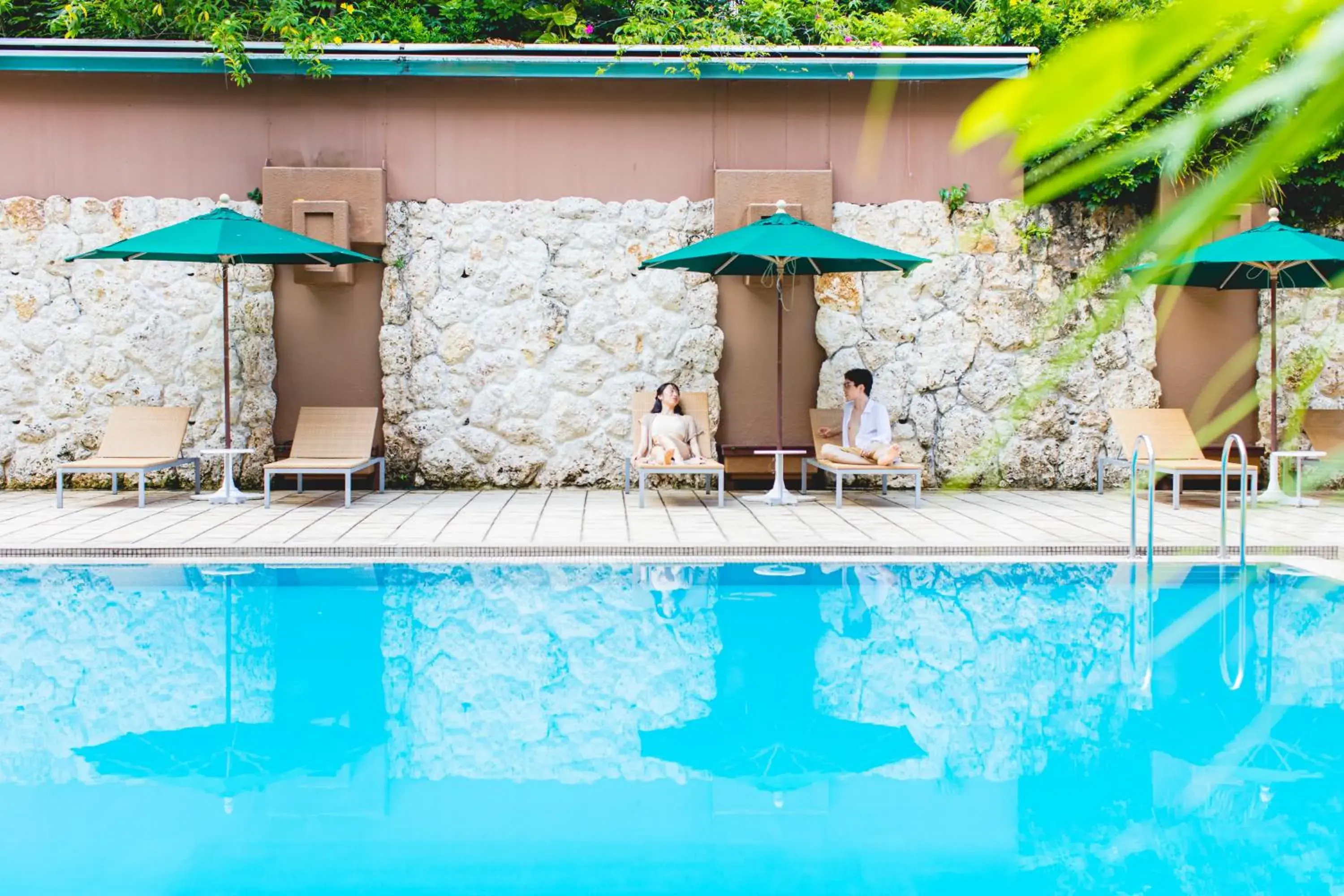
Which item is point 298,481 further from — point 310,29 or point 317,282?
point 310,29

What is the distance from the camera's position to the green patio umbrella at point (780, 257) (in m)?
8.80

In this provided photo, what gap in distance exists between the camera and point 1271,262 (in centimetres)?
878

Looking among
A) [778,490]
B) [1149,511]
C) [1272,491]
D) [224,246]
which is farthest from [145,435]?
[1272,491]

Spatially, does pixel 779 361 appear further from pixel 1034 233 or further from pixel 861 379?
pixel 1034 233

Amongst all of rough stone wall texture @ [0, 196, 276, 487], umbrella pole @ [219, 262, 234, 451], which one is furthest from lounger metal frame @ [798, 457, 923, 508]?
rough stone wall texture @ [0, 196, 276, 487]

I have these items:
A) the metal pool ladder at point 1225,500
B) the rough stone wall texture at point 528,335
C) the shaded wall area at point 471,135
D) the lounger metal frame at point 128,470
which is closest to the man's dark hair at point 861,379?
Answer: the rough stone wall texture at point 528,335

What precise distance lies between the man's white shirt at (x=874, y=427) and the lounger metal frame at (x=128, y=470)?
569cm

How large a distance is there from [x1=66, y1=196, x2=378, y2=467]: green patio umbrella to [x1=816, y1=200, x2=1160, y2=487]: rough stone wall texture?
4493mm

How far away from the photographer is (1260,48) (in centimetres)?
30

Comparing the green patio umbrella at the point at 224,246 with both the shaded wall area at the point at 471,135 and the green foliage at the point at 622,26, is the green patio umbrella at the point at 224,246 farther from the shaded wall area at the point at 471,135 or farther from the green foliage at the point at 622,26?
the green foliage at the point at 622,26

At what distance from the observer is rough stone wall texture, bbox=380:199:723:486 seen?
10.6 m

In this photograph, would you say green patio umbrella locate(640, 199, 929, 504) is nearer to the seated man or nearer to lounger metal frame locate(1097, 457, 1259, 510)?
the seated man

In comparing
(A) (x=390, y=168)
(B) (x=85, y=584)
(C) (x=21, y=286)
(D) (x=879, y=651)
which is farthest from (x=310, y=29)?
(D) (x=879, y=651)

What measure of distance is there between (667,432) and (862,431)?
1.65m
